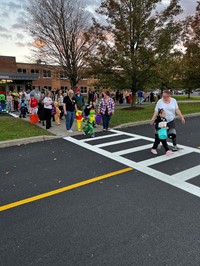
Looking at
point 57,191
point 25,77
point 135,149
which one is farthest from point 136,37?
point 25,77

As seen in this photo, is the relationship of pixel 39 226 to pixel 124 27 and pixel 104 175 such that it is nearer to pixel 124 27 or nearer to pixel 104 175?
pixel 104 175

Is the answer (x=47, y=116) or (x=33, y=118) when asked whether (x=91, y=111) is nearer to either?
(x=47, y=116)

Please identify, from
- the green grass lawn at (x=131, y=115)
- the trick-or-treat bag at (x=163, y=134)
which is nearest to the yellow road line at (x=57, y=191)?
the trick-or-treat bag at (x=163, y=134)

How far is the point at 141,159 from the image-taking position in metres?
5.89

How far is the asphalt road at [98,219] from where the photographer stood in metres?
2.56

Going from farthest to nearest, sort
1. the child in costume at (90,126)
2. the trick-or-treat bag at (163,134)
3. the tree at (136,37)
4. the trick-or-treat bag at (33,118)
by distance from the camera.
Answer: the tree at (136,37)
the trick-or-treat bag at (33,118)
the child in costume at (90,126)
the trick-or-treat bag at (163,134)

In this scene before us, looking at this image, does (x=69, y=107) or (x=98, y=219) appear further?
(x=69, y=107)

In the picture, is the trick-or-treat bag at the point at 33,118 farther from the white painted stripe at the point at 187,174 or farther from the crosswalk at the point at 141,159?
the white painted stripe at the point at 187,174

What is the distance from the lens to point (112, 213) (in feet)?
11.2

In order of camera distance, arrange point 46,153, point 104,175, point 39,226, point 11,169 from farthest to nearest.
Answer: point 46,153 < point 11,169 < point 104,175 < point 39,226

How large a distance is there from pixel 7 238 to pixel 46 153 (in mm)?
3912

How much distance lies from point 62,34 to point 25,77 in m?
19.8

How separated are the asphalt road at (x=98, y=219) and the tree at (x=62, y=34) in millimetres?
15126

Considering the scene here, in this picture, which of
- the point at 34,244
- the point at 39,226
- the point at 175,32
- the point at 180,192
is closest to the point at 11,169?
the point at 39,226
